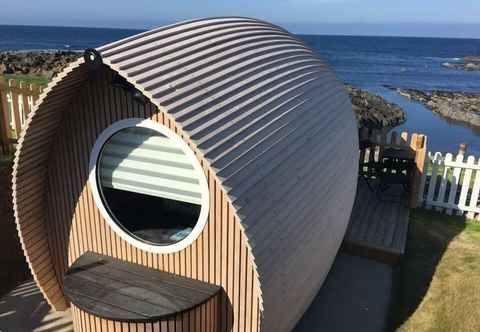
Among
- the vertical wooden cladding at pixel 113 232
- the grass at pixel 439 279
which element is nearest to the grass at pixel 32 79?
the vertical wooden cladding at pixel 113 232

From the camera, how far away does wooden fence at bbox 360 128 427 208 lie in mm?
9438

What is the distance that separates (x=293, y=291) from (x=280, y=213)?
1061mm

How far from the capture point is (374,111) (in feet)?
87.7

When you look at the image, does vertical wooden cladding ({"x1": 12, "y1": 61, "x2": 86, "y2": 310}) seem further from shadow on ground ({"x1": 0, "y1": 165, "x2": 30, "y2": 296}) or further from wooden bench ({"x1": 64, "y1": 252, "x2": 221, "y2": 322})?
shadow on ground ({"x1": 0, "y1": 165, "x2": 30, "y2": 296})

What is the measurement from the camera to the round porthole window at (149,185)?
15.9 feet

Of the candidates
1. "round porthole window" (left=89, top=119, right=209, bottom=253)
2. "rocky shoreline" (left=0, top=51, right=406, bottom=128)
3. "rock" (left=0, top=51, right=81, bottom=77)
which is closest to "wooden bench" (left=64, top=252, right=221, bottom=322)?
"round porthole window" (left=89, top=119, right=209, bottom=253)

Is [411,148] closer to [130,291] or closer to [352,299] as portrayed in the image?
[352,299]

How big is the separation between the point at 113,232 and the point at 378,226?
17.3 ft

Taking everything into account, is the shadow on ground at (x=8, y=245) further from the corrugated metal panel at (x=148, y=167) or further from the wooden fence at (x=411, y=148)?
the wooden fence at (x=411, y=148)

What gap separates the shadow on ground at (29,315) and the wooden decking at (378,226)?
4.91 metres

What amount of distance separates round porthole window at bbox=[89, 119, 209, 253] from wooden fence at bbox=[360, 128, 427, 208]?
6127 mm

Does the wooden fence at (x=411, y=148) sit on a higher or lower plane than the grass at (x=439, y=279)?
higher

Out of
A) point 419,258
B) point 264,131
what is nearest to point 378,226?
point 419,258

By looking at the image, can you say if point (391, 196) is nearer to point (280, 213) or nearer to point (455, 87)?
point (280, 213)
